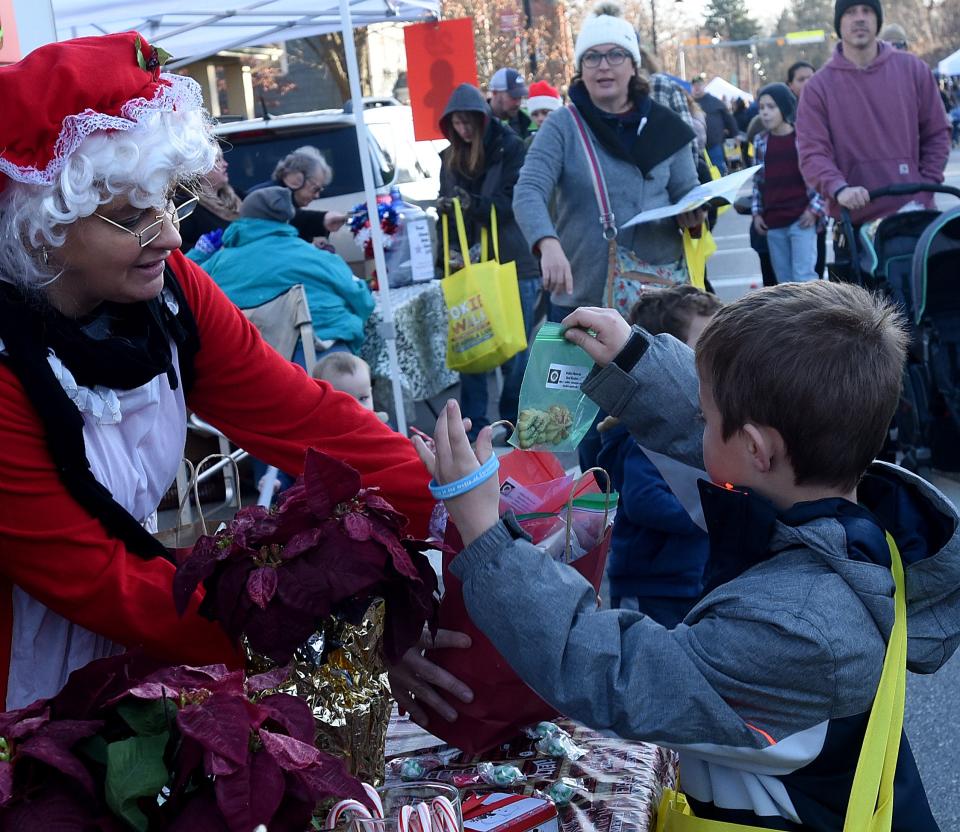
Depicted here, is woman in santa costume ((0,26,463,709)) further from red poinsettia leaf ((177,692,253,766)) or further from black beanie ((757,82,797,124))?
black beanie ((757,82,797,124))

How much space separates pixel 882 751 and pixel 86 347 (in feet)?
4.18

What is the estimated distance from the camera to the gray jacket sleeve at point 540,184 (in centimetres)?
509

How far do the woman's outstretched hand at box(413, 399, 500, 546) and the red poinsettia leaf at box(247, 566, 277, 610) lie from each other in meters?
0.26

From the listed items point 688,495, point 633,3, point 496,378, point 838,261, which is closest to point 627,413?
point 688,495

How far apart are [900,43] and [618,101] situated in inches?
263

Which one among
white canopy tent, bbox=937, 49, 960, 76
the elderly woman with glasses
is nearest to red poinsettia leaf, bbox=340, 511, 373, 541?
the elderly woman with glasses

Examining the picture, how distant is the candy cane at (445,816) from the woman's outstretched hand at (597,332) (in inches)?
35.0

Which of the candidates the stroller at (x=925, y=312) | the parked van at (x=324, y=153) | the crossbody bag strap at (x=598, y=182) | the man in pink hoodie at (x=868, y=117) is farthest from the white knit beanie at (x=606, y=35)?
the parked van at (x=324, y=153)

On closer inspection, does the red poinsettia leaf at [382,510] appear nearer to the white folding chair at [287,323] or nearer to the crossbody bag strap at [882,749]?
the crossbody bag strap at [882,749]

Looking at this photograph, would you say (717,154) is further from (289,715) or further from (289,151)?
(289,715)

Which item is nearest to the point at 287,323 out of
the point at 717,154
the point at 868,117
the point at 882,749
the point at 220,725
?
the point at 868,117

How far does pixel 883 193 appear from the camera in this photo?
561 centimetres

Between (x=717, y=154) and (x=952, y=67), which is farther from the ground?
(x=952, y=67)

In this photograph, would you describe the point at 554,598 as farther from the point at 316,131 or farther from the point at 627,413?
the point at 316,131
